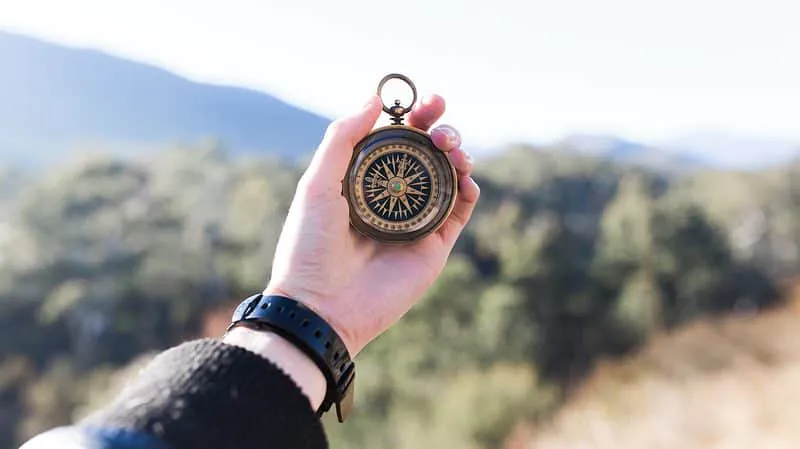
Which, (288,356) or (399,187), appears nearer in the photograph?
(288,356)

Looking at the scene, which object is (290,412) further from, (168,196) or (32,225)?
(168,196)

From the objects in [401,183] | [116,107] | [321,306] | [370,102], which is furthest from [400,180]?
[116,107]

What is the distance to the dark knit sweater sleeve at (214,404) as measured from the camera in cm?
105

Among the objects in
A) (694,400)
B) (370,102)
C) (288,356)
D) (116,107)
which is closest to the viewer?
(288,356)

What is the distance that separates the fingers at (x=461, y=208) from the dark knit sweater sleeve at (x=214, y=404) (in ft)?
3.95

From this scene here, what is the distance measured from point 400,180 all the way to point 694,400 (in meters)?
8.40

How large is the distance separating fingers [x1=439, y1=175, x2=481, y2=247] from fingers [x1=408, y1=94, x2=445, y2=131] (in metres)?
0.21

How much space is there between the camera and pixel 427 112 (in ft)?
7.78

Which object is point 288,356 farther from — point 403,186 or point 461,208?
point 461,208

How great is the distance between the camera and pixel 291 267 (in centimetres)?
187

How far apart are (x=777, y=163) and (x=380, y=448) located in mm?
17400

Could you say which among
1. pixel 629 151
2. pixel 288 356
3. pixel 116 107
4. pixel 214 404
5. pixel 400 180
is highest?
pixel 400 180

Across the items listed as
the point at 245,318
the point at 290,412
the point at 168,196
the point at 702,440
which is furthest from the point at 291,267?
the point at 168,196

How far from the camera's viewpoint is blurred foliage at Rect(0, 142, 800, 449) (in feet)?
47.4
